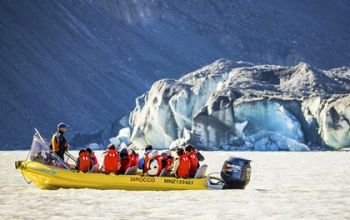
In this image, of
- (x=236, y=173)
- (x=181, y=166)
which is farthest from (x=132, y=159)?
(x=236, y=173)

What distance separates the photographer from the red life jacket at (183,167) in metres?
20.8

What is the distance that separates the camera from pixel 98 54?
536ft

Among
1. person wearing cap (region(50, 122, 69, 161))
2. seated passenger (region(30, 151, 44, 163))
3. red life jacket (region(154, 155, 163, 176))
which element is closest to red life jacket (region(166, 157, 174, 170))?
red life jacket (region(154, 155, 163, 176))

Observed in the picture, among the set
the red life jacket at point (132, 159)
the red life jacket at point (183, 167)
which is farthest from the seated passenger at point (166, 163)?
the red life jacket at point (132, 159)

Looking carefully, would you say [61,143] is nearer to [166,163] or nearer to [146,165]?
[146,165]

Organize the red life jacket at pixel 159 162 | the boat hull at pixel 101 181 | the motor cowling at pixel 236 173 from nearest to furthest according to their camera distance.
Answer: the boat hull at pixel 101 181 → the motor cowling at pixel 236 173 → the red life jacket at pixel 159 162

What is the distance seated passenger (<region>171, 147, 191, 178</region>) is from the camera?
20719 mm

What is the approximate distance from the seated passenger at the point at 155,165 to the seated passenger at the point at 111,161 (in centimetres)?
86

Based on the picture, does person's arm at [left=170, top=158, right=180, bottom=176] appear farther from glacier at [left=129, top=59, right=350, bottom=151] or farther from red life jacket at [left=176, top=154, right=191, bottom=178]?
glacier at [left=129, top=59, right=350, bottom=151]

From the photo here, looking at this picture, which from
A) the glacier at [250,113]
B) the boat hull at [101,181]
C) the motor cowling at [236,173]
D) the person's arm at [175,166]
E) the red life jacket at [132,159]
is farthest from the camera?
the glacier at [250,113]

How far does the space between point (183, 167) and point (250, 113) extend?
145ft

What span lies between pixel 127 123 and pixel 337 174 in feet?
224

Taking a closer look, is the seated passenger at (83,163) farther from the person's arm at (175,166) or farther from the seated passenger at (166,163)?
the person's arm at (175,166)

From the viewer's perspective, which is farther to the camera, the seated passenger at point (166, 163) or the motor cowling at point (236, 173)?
the seated passenger at point (166, 163)
